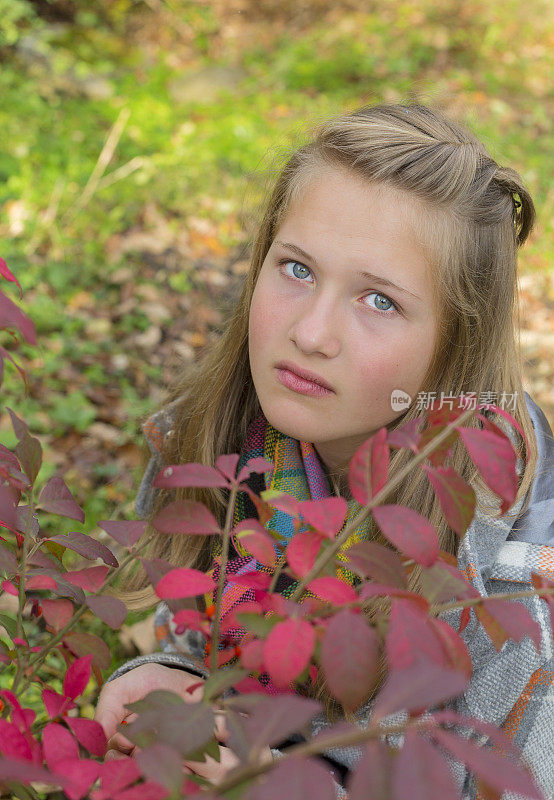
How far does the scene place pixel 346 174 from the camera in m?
1.54

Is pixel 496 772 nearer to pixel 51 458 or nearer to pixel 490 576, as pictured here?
pixel 490 576

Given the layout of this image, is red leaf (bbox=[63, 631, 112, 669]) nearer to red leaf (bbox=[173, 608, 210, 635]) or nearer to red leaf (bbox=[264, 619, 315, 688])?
red leaf (bbox=[173, 608, 210, 635])

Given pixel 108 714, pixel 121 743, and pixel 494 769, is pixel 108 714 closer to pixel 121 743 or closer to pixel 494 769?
pixel 121 743

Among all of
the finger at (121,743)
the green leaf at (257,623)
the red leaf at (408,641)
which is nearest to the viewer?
the red leaf at (408,641)

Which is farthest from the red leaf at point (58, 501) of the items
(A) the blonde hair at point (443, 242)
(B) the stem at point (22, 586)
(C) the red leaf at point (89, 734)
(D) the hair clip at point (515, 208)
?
(D) the hair clip at point (515, 208)

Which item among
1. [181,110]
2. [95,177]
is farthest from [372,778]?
[181,110]

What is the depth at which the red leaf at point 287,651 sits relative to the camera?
2.30 feet

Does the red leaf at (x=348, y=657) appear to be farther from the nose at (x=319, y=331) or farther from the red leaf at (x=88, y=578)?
the nose at (x=319, y=331)

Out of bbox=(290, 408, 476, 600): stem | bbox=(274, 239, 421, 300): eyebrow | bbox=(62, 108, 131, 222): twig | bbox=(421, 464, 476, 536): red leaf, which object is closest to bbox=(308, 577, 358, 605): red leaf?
bbox=(290, 408, 476, 600): stem

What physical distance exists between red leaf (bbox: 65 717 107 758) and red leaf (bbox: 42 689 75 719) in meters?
0.05

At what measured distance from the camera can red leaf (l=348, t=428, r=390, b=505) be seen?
0.83 m

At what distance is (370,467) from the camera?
0.84 m

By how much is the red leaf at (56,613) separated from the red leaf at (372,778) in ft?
1.98

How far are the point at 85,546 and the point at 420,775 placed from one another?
663 mm
